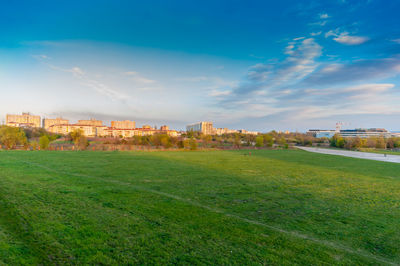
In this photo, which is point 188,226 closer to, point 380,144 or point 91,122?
point 380,144

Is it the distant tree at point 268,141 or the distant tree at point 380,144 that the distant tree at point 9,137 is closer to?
the distant tree at point 268,141

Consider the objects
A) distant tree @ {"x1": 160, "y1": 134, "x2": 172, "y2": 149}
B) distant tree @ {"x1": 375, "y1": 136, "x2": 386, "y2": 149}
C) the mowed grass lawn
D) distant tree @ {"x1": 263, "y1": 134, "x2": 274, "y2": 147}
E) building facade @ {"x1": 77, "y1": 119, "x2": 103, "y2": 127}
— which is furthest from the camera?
building facade @ {"x1": 77, "y1": 119, "x2": 103, "y2": 127}

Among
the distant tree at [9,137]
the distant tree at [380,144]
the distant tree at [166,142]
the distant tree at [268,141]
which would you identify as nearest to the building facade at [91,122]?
the distant tree at [166,142]

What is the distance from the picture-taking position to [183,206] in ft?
24.0

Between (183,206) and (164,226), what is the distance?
1821 millimetres

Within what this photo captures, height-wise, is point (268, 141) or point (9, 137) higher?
point (9, 137)

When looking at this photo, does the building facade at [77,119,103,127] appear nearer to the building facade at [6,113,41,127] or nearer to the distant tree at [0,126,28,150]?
the building facade at [6,113,41,127]

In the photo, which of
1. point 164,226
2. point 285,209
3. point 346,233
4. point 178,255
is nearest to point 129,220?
point 164,226

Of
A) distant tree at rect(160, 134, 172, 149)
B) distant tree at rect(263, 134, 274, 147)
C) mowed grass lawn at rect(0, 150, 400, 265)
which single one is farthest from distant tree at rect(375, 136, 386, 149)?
mowed grass lawn at rect(0, 150, 400, 265)

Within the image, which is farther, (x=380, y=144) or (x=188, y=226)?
(x=380, y=144)

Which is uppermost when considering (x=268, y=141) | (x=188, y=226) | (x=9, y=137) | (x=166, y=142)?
(x=9, y=137)

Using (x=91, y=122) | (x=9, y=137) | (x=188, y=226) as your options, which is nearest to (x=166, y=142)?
(x=9, y=137)

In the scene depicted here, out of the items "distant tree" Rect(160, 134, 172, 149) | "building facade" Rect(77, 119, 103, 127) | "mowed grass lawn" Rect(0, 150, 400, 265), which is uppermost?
"building facade" Rect(77, 119, 103, 127)

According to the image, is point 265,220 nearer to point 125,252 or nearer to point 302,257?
point 302,257
